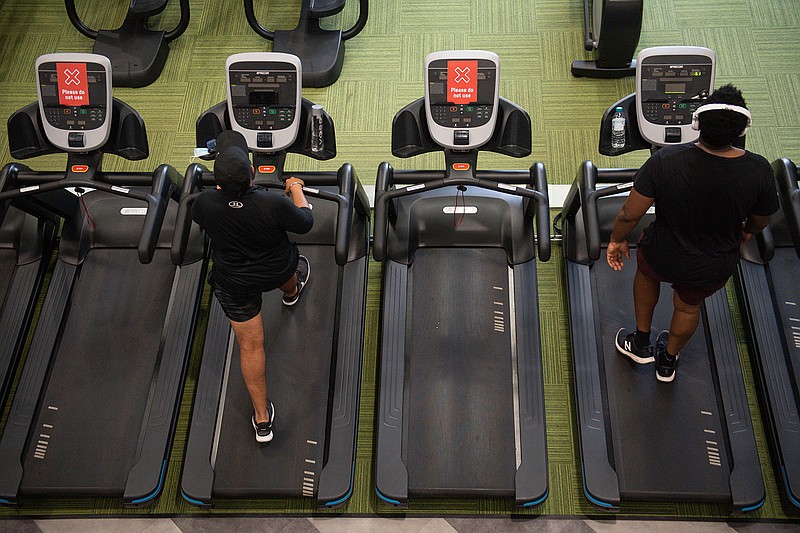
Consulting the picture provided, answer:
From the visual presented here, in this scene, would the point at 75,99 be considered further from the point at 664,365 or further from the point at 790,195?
the point at 790,195

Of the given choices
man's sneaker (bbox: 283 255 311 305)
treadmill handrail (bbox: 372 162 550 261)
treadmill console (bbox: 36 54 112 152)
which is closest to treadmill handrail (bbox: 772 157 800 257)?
treadmill handrail (bbox: 372 162 550 261)

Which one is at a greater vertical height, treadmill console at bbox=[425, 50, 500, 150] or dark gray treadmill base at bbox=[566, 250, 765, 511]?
treadmill console at bbox=[425, 50, 500, 150]

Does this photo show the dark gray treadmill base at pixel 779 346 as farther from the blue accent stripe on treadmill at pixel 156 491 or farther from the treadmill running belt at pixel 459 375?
the blue accent stripe on treadmill at pixel 156 491

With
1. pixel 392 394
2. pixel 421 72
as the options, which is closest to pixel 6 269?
pixel 392 394

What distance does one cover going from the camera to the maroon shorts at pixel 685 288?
3070 mm

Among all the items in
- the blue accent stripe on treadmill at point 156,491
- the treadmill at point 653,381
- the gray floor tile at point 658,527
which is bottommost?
the gray floor tile at point 658,527

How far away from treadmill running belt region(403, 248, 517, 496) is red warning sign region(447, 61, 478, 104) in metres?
0.79

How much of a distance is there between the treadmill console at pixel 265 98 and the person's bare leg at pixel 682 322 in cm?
192

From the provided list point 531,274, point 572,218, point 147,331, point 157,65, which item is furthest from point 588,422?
point 157,65

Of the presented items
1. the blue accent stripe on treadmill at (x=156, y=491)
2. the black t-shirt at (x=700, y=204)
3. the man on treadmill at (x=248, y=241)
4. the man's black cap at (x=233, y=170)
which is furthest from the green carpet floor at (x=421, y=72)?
the man's black cap at (x=233, y=170)

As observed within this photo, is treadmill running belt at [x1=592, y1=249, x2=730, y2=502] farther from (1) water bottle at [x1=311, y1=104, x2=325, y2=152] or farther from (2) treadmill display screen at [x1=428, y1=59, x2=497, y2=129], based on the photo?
(1) water bottle at [x1=311, y1=104, x2=325, y2=152]

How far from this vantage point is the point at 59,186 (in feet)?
12.1

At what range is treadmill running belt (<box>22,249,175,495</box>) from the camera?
135 inches

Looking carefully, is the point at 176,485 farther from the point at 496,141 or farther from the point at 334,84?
the point at 334,84
